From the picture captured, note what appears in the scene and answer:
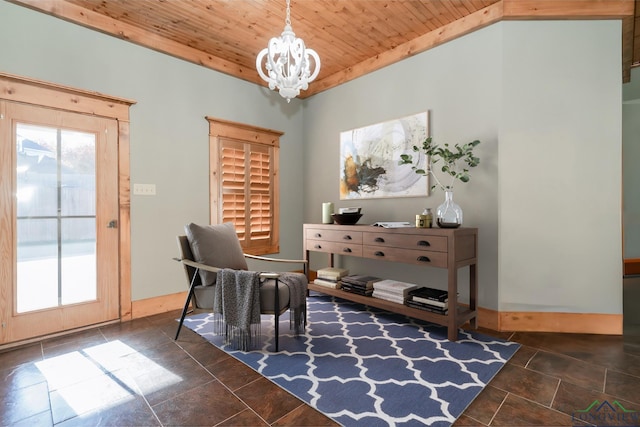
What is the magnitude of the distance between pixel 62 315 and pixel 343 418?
257 cm

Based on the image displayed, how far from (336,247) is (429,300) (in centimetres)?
110

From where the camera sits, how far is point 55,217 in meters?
2.72

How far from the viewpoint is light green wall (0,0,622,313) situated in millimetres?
2668

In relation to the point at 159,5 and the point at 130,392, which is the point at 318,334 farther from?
the point at 159,5

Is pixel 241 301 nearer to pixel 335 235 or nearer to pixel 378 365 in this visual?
pixel 378 365

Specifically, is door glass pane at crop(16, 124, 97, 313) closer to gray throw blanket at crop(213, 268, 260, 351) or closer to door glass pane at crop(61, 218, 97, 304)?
door glass pane at crop(61, 218, 97, 304)

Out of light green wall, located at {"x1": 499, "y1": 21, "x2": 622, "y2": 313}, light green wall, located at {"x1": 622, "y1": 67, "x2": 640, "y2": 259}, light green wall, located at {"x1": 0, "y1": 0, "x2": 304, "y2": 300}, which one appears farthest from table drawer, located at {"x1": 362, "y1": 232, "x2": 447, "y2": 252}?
light green wall, located at {"x1": 622, "y1": 67, "x2": 640, "y2": 259}

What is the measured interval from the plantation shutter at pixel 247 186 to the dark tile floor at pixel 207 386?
1601 millimetres

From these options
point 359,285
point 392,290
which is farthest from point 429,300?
point 359,285

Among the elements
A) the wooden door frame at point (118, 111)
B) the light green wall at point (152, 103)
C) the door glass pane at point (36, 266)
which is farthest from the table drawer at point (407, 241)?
the door glass pane at point (36, 266)

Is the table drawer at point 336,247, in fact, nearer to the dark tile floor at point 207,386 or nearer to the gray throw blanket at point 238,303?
the gray throw blanket at point 238,303

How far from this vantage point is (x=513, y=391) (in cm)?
184

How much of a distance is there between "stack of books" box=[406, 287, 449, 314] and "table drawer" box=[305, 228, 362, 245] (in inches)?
28.1

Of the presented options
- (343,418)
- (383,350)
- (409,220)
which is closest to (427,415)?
(343,418)
